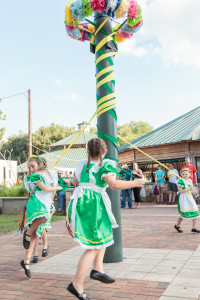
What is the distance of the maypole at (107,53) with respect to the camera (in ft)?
17.2

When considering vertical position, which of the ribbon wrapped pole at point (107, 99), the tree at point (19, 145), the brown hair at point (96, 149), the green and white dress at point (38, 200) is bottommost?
the green and white dress at point (38, 200)

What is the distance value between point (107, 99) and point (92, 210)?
7.38 feet

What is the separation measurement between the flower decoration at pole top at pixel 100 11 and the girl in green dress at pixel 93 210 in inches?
100

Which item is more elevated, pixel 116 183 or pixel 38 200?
pixel 116 183

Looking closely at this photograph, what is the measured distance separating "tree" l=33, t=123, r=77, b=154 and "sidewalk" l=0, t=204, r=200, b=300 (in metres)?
51.1

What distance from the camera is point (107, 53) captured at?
5.43 metres

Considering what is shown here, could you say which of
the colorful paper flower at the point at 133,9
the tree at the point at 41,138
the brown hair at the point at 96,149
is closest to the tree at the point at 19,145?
the tree at the point at 41,138

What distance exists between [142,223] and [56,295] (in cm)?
600

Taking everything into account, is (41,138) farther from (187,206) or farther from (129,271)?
(129,271)

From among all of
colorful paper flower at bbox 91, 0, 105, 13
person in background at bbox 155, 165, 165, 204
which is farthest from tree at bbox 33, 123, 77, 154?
colorful paper flower at bbox 91, 0, 105, 13

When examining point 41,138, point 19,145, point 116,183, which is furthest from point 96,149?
point 19,145

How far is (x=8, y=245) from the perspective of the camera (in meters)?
7.14

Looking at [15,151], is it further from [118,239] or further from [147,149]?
[118,239]

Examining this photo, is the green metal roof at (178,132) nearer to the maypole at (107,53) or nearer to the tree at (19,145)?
the maypole at (107,53)
